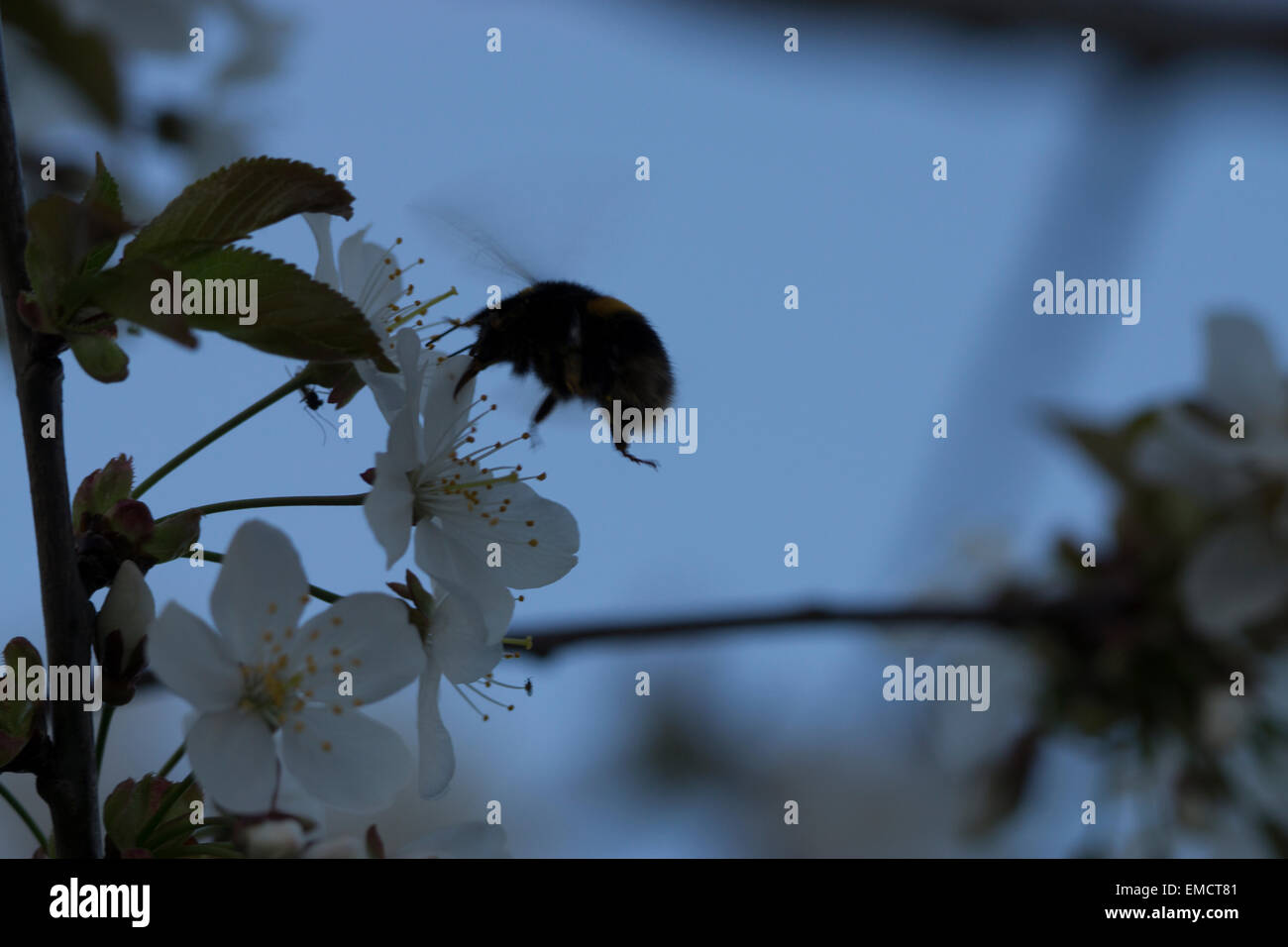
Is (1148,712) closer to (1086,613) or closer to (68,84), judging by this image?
(1086,613)

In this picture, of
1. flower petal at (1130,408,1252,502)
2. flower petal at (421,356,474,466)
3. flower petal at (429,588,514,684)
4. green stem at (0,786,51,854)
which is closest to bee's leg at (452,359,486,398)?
flower petal at (421,356,474,466)

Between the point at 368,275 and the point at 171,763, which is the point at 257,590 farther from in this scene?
the point at 368,275

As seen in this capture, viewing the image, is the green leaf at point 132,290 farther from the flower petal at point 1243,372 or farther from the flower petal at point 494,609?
the flower petal at point 1243,372

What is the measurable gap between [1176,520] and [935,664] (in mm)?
551

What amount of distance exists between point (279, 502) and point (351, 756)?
21cm

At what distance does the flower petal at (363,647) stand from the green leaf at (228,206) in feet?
0.94

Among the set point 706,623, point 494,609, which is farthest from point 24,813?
point 706,623

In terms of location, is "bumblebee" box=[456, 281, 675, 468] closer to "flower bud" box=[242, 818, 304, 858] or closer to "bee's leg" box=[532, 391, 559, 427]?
"bee's leg" box=[532, 391, 559, 427]

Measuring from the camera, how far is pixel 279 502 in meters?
1.02

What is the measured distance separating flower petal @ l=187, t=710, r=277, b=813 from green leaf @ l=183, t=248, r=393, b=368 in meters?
0.28

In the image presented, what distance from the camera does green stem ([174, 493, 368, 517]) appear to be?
100 centimetres
